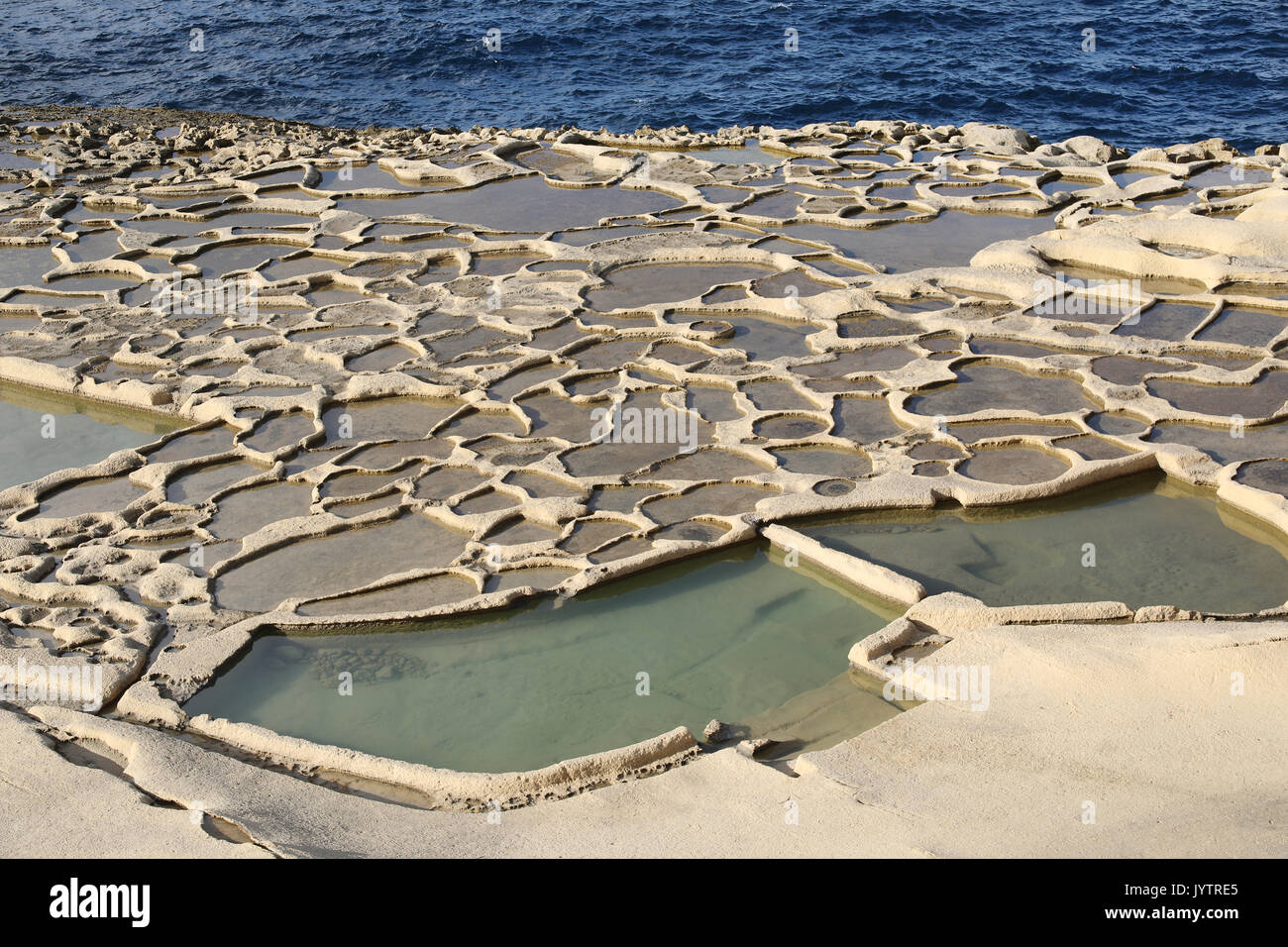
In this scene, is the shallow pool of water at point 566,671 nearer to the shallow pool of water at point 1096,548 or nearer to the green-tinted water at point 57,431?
the shallow pool of water at point 1096,548

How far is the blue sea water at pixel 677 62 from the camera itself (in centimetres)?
1955

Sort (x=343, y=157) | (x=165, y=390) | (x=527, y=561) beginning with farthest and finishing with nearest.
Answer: (x=343, y=157)
(x=165, y=390)
(x=527, y=561)

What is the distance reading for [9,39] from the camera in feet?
74.7

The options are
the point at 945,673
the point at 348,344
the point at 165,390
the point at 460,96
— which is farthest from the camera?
the point at 460,96

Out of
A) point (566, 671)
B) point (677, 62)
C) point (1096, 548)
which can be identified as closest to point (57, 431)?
point (566, 671)

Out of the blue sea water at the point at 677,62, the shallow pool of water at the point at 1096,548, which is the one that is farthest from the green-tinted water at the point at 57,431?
the blue sea water at the point at 677,62

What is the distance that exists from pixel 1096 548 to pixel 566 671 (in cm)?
238

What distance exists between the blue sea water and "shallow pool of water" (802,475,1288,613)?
538 inches

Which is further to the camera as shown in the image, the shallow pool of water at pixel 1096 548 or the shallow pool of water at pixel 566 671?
the shallow pool of water at pixel 1096 548

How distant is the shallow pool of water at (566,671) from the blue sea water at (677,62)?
14.8 metres

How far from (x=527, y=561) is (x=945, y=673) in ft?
6.24

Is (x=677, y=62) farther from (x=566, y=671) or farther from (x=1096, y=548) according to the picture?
(x=566, y=671)

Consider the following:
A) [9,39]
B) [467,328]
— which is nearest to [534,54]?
[9,39]
